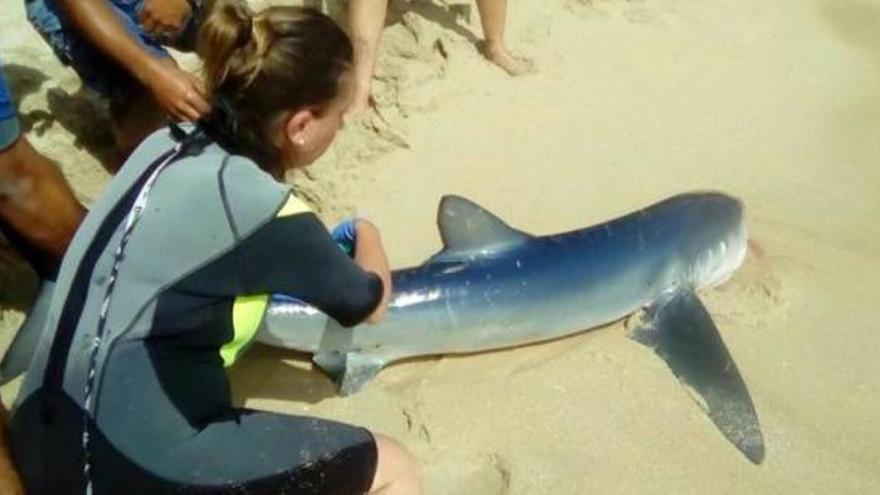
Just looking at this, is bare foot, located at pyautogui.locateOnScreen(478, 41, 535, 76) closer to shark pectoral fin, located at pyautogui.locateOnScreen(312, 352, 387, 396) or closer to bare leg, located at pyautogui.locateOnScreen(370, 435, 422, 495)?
shark pectoral fin, located at pyautogui.locateOnScreen(312, 352, 387, 396)

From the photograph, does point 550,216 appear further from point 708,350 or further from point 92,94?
point 92,94

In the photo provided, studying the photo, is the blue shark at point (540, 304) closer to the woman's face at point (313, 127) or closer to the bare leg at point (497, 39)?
the woman's face at point (313, 127)

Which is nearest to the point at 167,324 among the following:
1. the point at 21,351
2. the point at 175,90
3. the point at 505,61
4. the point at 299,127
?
the point at 299,127

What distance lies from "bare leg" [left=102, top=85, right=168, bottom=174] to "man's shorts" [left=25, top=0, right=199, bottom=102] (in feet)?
0.10

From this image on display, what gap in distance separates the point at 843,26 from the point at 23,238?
330 cm

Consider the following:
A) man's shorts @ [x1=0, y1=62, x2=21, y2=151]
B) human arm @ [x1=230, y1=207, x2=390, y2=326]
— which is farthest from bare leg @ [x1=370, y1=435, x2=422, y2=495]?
man's shorts @ [x1=0, y1=62, x2=21, y2=151]

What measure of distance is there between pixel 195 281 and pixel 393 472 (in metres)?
0.58

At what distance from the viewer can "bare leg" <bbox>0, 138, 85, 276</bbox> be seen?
267cm

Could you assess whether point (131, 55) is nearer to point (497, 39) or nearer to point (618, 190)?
point (497, 39)

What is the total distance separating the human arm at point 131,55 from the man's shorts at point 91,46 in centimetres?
8

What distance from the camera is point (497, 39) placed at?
12.6 feet

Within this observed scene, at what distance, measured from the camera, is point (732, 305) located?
9.80 ft

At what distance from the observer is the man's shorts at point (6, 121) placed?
2.60 meters

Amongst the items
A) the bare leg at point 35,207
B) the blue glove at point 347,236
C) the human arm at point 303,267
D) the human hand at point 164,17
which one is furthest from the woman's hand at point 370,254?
the human hand at point 164,17
